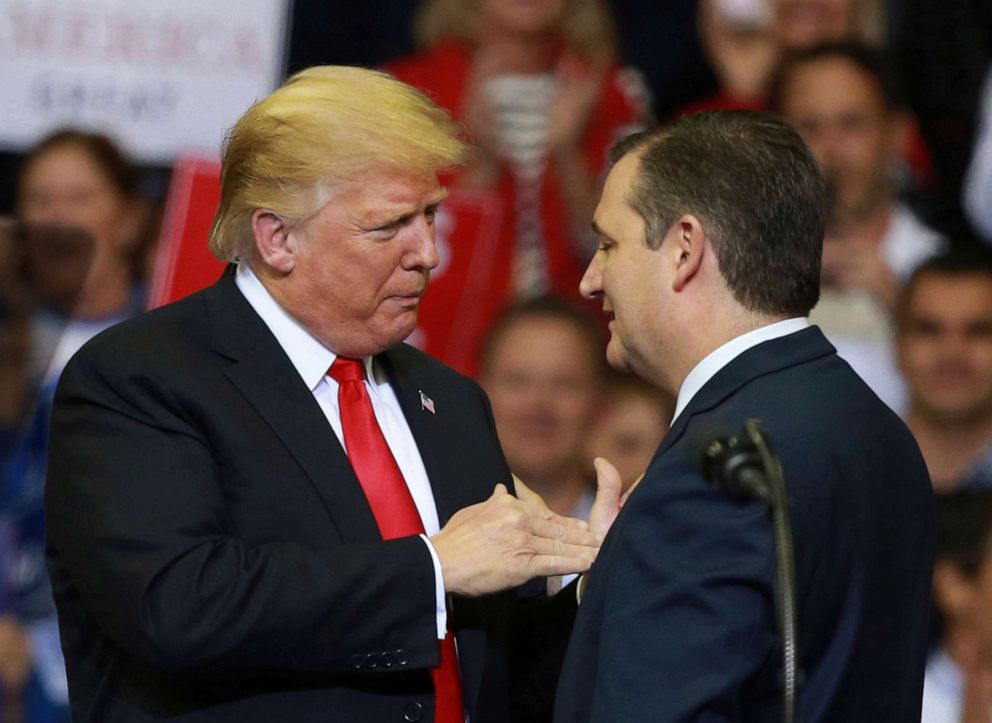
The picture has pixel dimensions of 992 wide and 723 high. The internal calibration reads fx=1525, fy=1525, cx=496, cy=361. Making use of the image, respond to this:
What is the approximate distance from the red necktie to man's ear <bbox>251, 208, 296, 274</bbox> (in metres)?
0.17

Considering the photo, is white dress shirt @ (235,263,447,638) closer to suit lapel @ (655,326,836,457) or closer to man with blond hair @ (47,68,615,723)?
man with blond hair @ (47,68,615,723)

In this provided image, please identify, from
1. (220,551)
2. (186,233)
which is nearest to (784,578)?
(220,551)

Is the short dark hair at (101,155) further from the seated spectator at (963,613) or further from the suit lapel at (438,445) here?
the seated spectator at (963,613)

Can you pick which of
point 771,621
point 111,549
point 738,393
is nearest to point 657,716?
point 771,621

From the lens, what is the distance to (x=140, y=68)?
397 centimetres

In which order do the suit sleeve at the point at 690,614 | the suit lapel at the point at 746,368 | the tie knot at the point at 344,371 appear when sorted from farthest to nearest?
the tie knot at the point at 344,371 < the suit lapel at the point at 746,368 < the suit sleeve at the point at 690,614

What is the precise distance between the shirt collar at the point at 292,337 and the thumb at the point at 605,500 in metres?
0.42

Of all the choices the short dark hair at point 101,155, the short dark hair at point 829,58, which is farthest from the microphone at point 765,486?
the short dark hair at point 829,58

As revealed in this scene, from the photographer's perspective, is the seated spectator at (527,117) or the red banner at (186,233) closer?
the red banner at (186,233)

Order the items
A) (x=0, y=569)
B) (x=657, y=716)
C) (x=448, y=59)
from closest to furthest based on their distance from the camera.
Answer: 1. (x=657, y=716)
2. (x=0, y=569)
3. (x=448, y=59)

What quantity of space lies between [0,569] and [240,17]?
1556 mm

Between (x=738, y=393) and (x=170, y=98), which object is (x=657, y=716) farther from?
(x=170, y=98)

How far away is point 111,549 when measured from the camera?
194 centimetres

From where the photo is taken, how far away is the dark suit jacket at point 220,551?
1909 millimetres
